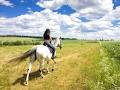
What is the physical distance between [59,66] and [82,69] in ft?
7.69

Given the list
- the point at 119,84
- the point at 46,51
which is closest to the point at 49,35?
the point at 46,51

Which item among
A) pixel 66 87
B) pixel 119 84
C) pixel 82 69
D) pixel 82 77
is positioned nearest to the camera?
pixel 119 84

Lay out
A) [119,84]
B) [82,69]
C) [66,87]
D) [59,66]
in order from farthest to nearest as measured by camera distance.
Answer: [59,66] < [82,69] < [66,87] < [119,84]

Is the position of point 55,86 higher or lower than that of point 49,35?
lower

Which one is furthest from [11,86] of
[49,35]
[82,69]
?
[82,69]

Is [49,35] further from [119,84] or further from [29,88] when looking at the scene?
[119,84]

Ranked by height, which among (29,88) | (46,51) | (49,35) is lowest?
(29,88)

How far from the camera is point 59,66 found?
2047 centimetres

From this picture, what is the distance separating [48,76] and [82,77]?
251 cm

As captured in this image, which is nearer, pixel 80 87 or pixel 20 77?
pixel 80 87

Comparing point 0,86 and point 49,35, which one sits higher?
point 49,35

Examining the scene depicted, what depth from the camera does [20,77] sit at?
A: 58.2 ft

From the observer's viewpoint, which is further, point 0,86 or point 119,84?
point 0,86

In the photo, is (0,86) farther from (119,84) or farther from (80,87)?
(119,84)
